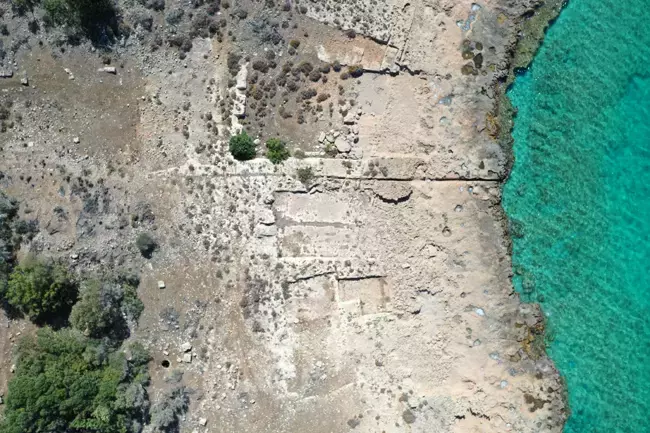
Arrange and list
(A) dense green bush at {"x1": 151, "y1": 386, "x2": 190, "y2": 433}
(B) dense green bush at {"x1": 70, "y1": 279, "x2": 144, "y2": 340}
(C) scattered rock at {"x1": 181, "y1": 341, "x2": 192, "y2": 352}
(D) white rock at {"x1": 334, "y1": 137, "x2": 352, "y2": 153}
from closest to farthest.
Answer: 1. (B) dense green bush at {"x1": 70, "y1": 279, "x2": 144, "y2": 340}
2. (A) dense green bush at {"x1": 151, "y1": 386, "x2": 190, "y2": 433}
3. (C) scattered rock at {"x1": 181, "y1": 341, "x2": 192, "y2": 352}
4. (D) white rock at {"x1": 334, "y1": 137, "x2": 352, "y2": 153}

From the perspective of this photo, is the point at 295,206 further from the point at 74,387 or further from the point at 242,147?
the point at 74,387

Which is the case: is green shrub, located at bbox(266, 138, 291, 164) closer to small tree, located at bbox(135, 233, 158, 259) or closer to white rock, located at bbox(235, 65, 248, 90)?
white rock, located at bbox(235, 65, 248, 90)

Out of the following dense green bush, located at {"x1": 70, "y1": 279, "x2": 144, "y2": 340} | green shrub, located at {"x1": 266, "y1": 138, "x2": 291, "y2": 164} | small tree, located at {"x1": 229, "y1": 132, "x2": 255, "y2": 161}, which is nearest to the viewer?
dense green bush, located at {"x1": 70, "y1": 279, "x2": 144, "y2": 340}

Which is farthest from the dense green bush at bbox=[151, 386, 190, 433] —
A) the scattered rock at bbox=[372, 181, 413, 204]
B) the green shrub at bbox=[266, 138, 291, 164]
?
the scattered rock at bbox=[372, 181, 413, 204]

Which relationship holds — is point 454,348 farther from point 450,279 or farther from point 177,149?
point 177,149

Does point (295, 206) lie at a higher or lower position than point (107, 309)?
higher

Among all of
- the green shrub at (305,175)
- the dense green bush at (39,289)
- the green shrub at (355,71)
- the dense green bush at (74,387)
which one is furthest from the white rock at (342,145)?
the dense green bush at (39,289)


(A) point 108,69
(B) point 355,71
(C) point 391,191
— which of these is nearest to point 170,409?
(C) point 391,191
